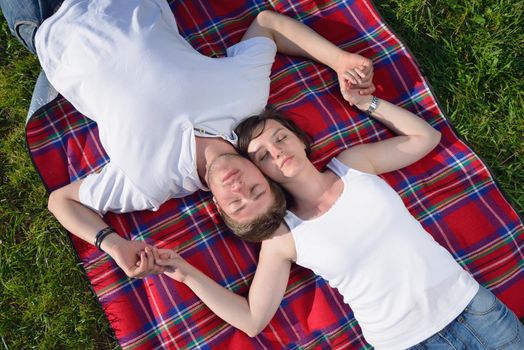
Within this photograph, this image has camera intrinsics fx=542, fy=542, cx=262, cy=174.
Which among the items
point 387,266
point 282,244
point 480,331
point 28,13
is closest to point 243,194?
point 282,244

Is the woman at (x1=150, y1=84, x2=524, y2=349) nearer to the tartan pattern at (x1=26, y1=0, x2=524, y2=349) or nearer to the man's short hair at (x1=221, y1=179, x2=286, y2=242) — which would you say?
the man's short hair at (x1=221, y1=179, x2=286, y2=242)

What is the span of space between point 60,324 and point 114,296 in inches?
16.9

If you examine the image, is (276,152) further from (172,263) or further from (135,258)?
(135,258)

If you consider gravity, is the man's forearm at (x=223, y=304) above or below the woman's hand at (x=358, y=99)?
below

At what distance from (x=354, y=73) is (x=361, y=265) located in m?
1.25

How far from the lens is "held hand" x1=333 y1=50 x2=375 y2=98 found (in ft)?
11.5

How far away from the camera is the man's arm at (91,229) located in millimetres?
3178

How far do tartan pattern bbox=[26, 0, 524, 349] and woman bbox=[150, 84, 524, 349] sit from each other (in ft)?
0.67

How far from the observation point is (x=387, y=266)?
120 inches

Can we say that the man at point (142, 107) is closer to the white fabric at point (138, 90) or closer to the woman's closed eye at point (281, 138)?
the white fabric at point (138, 90)

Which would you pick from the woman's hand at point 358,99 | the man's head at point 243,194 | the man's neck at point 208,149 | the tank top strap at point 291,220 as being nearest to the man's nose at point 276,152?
the man's head at point 243,194

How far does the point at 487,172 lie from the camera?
3.61 meters

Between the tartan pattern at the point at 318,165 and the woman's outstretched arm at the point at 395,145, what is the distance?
153 mm

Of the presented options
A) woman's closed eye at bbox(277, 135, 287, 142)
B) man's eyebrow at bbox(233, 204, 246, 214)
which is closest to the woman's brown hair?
woman's closed eye at bbox(277, 135, 287, 142)
